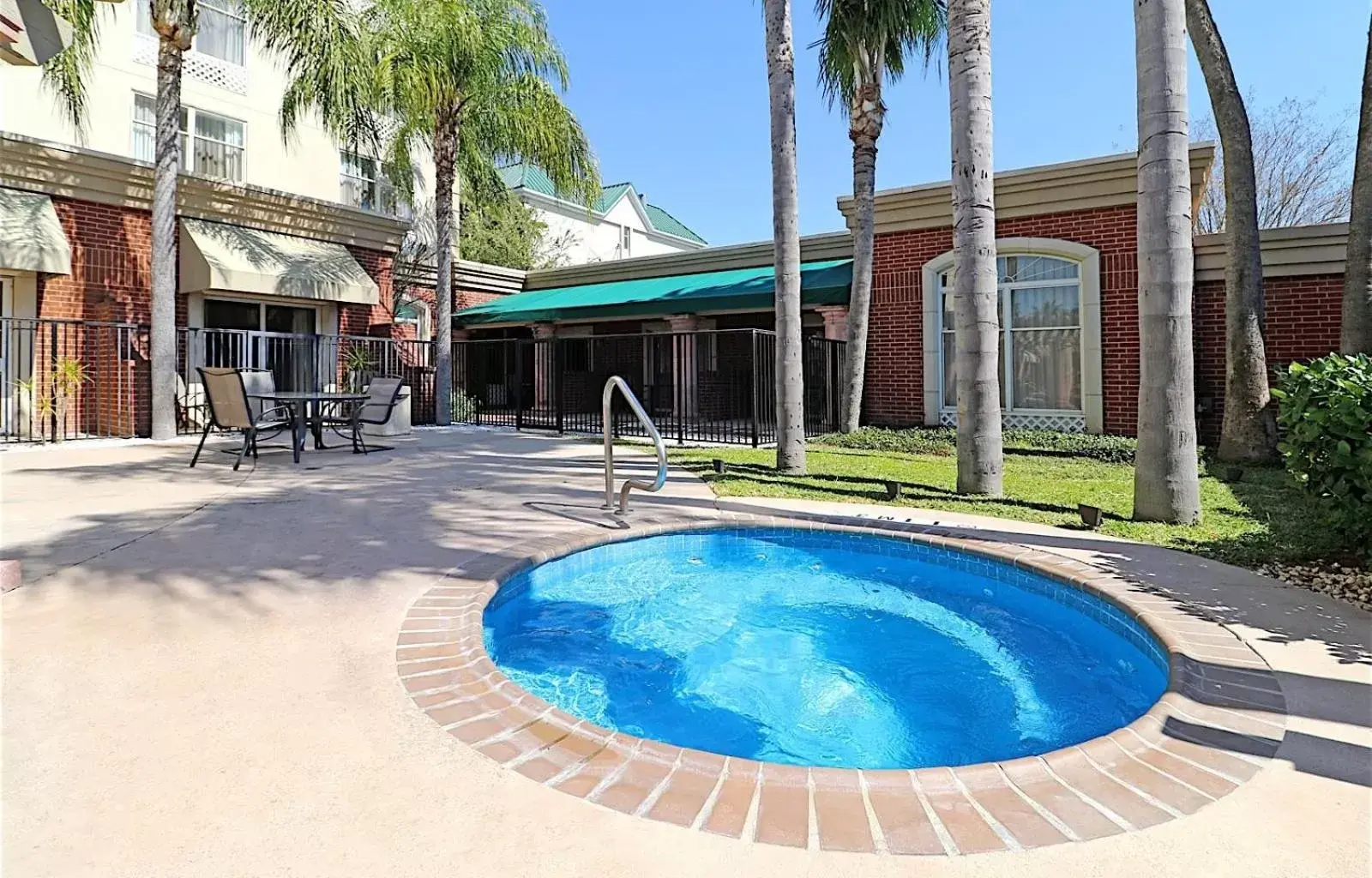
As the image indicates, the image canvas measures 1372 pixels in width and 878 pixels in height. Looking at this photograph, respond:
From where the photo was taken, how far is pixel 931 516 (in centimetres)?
636

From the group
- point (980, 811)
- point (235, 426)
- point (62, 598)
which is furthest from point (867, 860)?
point (235, 426)

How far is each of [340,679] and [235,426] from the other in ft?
23.3

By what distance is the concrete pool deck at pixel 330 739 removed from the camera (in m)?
1.84

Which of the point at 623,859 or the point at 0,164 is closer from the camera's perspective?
the point at 623,859

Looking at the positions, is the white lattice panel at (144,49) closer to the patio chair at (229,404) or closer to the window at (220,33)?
the window at (220,33)

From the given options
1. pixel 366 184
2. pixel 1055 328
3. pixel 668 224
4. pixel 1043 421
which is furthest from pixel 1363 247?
pixel 668 224

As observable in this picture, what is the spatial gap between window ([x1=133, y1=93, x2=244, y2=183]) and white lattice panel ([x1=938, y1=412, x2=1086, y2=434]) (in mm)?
17086

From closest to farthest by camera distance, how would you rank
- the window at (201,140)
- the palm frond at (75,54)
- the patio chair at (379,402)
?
the palm frond at (75,54)
the patio chair at (379,402)
the window at (201,140)

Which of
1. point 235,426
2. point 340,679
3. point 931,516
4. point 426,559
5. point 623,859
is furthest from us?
point 235,426

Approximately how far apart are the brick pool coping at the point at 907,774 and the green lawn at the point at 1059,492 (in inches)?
95.5

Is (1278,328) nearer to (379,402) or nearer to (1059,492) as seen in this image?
(1059,492)

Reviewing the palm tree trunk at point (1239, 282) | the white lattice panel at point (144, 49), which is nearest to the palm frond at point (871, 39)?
→ the palm tree trunk at point (1239, 282)

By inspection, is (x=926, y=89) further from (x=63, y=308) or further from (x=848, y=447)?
(x=63, y=308)

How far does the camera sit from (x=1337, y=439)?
14.2 feet
